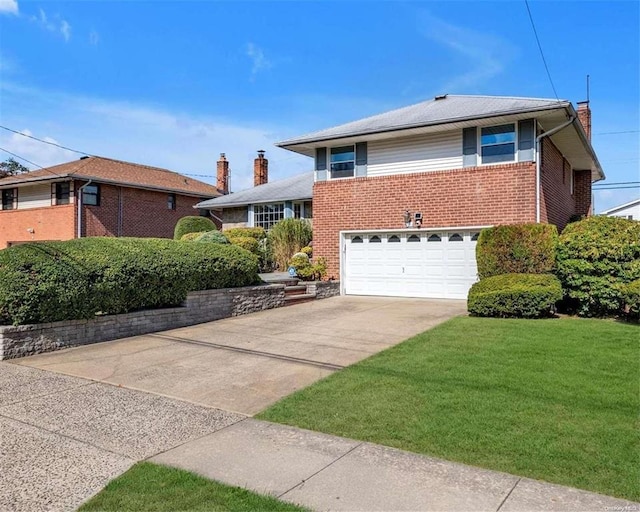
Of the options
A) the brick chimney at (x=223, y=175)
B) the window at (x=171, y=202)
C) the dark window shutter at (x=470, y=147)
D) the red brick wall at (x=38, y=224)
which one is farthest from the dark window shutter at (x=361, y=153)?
the brick chimney at (x=223, y=175)

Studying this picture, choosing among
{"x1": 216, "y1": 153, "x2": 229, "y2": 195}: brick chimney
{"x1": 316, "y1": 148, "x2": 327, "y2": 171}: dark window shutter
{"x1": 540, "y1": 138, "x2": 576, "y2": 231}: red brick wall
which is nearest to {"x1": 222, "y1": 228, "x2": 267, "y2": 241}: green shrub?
{"x1": 316, "y1": 148, "x2": 327, "y2": 171}: dark window shutter

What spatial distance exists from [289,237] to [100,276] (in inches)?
411

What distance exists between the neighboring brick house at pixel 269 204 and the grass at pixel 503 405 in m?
15.0

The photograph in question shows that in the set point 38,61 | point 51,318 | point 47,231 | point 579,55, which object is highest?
point 38,61

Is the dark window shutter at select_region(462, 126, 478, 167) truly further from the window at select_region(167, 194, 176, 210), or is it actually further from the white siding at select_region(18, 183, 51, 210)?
the white siding at select_region(18, 183, 51, 210)

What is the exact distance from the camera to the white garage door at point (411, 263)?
14.1m

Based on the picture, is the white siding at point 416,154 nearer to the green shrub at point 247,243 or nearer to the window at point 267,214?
the green shrub at point 247,243

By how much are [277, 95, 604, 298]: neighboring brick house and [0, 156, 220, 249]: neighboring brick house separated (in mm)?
13518

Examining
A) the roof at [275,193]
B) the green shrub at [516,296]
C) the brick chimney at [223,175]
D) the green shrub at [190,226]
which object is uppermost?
the brick chimney at [223,175]

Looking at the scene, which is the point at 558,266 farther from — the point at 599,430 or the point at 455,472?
the point at 455,472

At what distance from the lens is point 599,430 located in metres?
4.35

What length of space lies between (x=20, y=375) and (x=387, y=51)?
11028 millimetres

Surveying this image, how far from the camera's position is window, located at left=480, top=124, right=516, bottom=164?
13219 mm

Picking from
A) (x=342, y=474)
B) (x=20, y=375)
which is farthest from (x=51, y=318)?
(x=342, y=474)
